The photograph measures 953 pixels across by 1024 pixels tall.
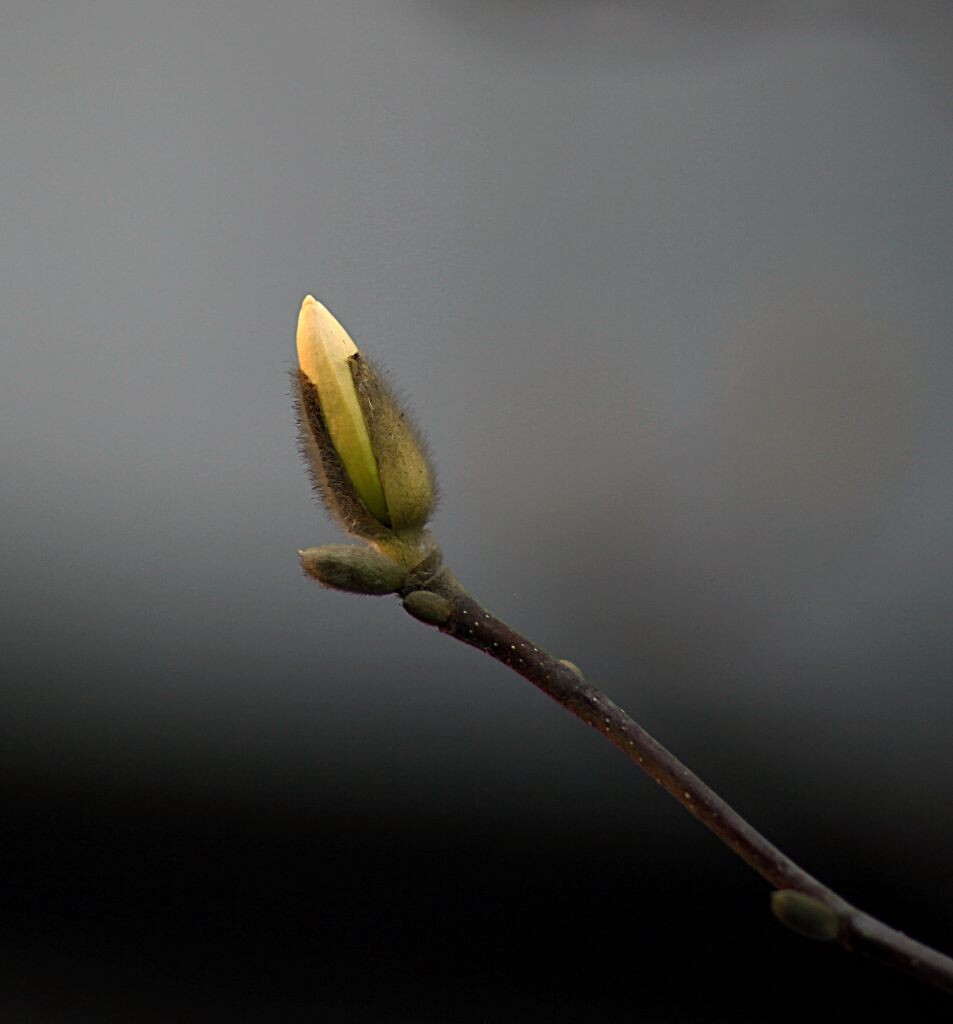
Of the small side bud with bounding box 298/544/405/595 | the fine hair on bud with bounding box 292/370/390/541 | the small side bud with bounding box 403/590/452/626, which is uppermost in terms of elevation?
the fine hair on bud with bounding box 292/370/390/541

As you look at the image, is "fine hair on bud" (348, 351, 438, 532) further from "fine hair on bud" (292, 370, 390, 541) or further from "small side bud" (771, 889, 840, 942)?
"small side bud" (771, 889, 840, 942)

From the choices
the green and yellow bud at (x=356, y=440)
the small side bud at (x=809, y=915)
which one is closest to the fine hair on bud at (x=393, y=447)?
the green and yellow bud at (x=356, y=440)

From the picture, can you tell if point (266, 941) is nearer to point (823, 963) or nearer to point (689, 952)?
point (689, 952)

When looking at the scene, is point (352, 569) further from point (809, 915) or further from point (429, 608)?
point (809, 915)

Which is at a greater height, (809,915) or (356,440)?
(356,440)

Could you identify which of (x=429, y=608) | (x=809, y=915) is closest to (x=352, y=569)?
(x=429, y=608)

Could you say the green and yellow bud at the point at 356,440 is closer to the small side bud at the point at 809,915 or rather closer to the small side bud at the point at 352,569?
the small side bud at the point at 352,569

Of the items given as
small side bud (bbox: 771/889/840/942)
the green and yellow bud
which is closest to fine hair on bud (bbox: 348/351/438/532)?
the green and yellow bud
